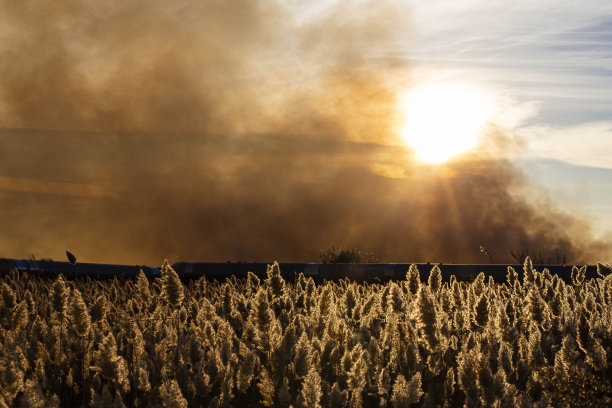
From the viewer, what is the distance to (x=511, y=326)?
486 centimetres

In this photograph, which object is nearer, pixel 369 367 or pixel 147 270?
pixel 369 367

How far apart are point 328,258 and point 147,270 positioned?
6.55 meters

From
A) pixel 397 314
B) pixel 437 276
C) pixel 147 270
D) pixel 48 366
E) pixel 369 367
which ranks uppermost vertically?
pixel 147 270

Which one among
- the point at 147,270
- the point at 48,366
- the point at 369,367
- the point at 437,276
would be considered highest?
the point at 147,270

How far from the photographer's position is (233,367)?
12.8 ft

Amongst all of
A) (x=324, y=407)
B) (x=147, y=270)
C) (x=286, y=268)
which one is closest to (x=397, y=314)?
(x=324, y=407)

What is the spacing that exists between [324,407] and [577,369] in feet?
5.44

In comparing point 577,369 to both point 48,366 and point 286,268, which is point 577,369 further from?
point 286,268

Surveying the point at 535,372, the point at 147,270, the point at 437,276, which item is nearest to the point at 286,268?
the point at 147,270

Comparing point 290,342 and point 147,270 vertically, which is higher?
point 147,270

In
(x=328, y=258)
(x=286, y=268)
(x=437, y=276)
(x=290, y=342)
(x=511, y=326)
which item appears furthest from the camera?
(x=328, y=258)

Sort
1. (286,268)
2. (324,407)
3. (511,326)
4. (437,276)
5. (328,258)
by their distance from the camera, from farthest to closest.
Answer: (328,258)
(286,268)
(437,276)
(511,326)
(324,407)

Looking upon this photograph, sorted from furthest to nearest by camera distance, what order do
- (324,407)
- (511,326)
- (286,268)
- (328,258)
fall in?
(328,258)
(286,268)
(511,326)
(324,407)

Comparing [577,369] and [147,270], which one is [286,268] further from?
[577,369]
